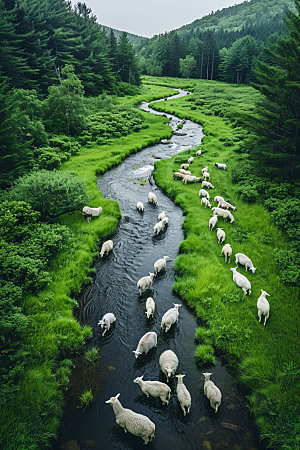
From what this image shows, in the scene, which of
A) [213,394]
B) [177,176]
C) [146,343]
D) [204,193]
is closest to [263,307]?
[213,394]

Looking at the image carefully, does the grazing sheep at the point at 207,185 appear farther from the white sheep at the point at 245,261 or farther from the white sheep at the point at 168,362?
the white sheep at the point at 168,362

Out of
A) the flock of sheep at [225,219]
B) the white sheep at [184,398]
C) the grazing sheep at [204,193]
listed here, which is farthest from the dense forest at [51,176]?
the white sheep at [184,398]

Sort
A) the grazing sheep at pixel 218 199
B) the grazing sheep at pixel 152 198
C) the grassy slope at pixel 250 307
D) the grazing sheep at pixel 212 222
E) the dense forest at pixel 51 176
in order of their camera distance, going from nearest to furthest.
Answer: the grassy slope at pixel 250 307
the dense forest at pixel 51 176
the grazing sheep at pixel 212 222
the grazing sheep at pixel 218 199
the grazing sheep at pixel 152 198

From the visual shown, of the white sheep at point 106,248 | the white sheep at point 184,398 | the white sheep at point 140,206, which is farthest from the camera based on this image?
the white sheep at point 140,206

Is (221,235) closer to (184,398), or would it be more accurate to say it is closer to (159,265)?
(159,265)

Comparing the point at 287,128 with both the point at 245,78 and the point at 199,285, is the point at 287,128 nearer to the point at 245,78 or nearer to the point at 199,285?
the point at 199,285

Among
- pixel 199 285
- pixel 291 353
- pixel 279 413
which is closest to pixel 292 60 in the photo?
pixel 199 285

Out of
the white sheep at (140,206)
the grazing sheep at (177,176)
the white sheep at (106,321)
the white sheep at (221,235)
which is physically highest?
the grazing sheep at (177,176)
